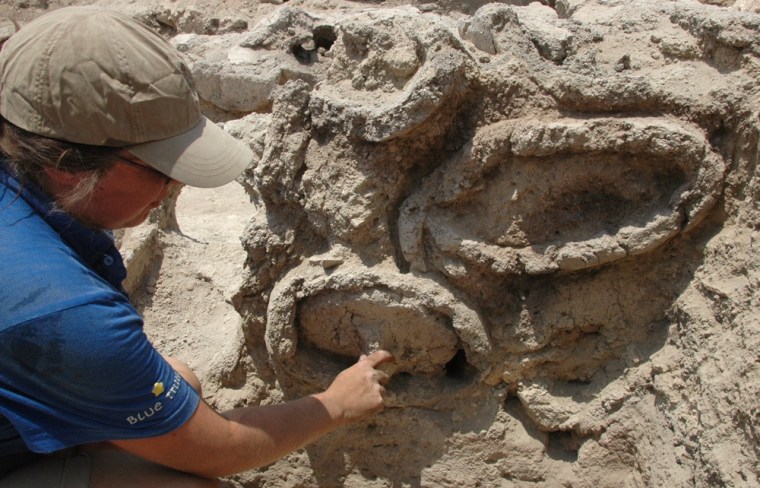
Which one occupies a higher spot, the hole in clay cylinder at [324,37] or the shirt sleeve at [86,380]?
the hole in clay cylinder at [324,37]

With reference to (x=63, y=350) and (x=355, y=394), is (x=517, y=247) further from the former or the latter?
(x=63, y=350)

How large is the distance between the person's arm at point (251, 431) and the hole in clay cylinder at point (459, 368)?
386 mm

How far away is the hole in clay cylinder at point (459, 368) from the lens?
2064 millimetres

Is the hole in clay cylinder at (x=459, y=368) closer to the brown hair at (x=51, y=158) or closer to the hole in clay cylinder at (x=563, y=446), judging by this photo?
the hole in clay cylinder at (x=563, y=446)

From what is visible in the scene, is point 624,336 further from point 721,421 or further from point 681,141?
point 681,141

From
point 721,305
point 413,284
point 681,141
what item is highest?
point 681,141

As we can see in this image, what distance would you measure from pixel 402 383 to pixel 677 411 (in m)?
0.69

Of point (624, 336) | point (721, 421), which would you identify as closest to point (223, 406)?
point (624, 336)

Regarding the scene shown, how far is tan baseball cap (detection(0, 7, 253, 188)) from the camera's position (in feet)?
3.95

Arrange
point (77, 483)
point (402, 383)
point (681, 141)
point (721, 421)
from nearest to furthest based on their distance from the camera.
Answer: point (77, 483) → point (721, 421) → point (681, 141) → point (402, 383)

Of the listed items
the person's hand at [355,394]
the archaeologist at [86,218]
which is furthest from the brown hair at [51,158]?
the person's hand at [355,394]

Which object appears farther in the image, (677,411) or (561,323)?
(561,323)

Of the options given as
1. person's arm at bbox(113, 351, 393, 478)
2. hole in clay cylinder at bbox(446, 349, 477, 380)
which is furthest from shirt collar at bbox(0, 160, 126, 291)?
hole in clay cylinder at bbox(446, 349, 477, 380)

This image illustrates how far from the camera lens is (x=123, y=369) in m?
1.22
